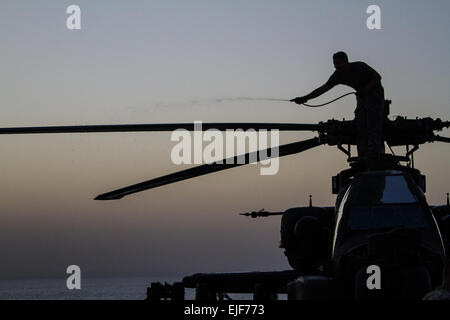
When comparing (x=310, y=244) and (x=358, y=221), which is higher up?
(x=358, y=221)

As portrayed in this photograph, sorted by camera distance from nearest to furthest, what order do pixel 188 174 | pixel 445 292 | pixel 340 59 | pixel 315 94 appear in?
1. pixel 445 292
2. pixel 340 59
3. pixel 315 94
4. pixel 188 174

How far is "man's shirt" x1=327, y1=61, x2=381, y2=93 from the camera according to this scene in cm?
1336

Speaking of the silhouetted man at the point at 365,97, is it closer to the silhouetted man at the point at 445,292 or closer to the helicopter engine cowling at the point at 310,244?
the helicopter engine cowling at the point at 310,244

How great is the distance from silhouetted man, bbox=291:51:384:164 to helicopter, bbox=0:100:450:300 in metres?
0.25

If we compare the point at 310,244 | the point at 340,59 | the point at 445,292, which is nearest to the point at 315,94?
the point at 340,59

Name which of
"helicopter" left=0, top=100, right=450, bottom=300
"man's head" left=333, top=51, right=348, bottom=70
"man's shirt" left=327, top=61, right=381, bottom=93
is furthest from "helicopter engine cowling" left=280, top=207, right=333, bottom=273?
"man's head" left=333, top=51, right=348, bottom=70

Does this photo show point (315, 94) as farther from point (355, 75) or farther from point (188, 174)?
point (188, 174)

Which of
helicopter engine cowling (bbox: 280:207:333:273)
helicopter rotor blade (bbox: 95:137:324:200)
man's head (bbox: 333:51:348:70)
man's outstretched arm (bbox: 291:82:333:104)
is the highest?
man's head (bbox: 333:51:348:70)

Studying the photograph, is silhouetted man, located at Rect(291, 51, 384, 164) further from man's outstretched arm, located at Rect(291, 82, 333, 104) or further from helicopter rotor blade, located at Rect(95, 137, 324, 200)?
helicopter rotor blade, located at Rect(95, 137, 324, 200)

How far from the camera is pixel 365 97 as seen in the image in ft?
44.0

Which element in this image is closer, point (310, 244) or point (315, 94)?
point (310, 244)

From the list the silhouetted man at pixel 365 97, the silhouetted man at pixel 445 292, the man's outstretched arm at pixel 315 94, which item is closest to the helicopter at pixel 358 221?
the silhouetted man at pixel 365 97

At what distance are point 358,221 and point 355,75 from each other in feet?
8.98

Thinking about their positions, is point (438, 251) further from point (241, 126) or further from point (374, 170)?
point (241, 126)
